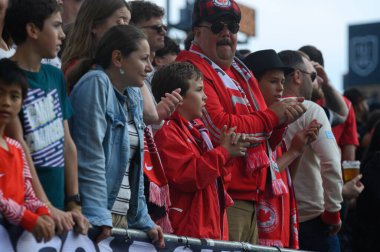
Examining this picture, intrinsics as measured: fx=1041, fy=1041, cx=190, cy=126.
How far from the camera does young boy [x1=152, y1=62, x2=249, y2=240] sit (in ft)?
20.3

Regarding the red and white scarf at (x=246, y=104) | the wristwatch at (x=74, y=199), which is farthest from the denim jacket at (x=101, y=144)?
the red and white scarf at (x=246, y=104)

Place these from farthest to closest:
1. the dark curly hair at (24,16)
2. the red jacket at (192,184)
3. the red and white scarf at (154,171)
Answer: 1. the red jacket at (192,184)
2. the red and white scarf at (154,171)
3. the dark curly hair at (24,16)

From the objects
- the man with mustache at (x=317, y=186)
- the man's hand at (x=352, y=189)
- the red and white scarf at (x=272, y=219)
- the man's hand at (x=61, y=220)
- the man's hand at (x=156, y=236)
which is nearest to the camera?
the man's hand at (x=61, y=220)

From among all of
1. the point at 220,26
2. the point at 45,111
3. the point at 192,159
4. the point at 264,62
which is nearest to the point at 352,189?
the point at 264,62

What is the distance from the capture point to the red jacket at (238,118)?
659 centimetres

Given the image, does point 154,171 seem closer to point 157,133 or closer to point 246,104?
point 157,133

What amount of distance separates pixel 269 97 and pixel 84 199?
2.76m

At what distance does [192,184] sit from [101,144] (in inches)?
47.5

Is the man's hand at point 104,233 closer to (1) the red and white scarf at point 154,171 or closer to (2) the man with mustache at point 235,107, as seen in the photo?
(1) the red and white scarf at point 154,171

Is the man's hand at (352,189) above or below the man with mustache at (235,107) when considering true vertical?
below

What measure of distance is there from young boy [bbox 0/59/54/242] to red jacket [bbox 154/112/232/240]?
1.75 m

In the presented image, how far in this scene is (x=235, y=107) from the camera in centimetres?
681

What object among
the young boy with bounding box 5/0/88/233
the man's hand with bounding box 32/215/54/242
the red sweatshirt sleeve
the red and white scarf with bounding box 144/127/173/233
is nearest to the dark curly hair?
the young boy with bounding box 5/0/88/233

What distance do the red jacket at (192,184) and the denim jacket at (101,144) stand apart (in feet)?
2.36
